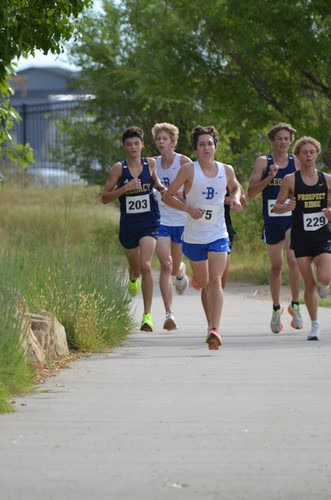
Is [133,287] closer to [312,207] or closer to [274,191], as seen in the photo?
[274,191]

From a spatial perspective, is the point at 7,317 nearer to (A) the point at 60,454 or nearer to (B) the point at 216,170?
(A) the point at 60,454

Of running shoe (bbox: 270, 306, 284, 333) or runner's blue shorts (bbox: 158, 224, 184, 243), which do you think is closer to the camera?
running shoe (bbox: 270, 306, 284, 333)

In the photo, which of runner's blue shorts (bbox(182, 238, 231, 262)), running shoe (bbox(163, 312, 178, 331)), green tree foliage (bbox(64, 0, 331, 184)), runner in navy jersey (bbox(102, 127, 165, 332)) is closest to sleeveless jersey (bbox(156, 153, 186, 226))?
runner in navy jersey (bbox(102, 127, 165, 332))

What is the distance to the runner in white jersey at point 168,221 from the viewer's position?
13328 millimetres

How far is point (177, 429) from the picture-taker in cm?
713

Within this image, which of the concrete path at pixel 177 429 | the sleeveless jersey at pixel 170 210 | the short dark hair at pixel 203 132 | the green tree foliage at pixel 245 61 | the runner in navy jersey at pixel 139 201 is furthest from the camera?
the green tree foliage at pixel 245 61

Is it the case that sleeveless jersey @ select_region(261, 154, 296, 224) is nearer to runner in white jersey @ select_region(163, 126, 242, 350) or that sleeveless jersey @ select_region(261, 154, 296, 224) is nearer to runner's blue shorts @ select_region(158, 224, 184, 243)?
runner's blue shorts @ select_region(158, 224, 184, 243)

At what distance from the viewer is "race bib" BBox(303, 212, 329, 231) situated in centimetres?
1220

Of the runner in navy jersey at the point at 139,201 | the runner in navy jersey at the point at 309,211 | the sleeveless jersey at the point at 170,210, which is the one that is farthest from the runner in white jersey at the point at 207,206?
the sleeveless jersey at the point at 170,210

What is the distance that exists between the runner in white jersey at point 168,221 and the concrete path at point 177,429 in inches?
78.2

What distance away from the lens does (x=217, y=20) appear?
66.8 ft

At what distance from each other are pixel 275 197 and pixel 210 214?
5.67 feet

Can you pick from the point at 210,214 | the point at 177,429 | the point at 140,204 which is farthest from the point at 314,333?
the point at 177,429

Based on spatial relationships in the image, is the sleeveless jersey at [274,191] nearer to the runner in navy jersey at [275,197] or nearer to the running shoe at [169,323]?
the runner in navy jersey at [275,197]
